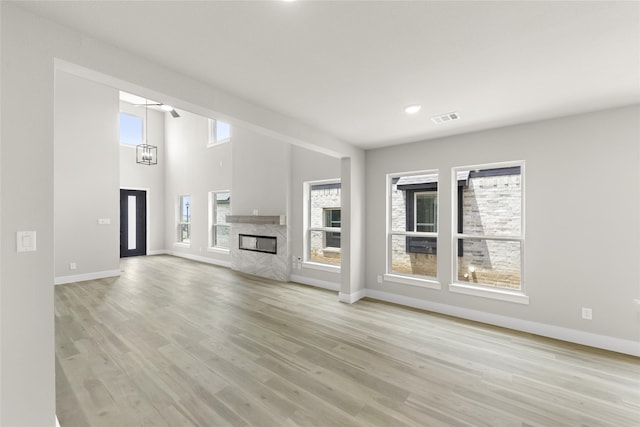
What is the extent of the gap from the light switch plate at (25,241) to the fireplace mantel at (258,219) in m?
4.12

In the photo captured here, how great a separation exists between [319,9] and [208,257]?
289 inches

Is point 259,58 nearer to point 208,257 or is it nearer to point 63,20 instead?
point 63,20

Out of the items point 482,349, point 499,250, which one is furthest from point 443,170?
point 482,349

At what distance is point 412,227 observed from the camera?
4.46 metres

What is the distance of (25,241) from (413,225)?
14.0ft

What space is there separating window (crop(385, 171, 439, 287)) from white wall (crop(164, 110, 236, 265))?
161 inches

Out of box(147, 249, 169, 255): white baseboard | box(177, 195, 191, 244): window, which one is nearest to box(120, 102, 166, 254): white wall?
box(147, 249, 169, 255): white baseboard

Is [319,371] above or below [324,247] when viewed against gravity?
below

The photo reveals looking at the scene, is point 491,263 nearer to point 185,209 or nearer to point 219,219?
point 219,219

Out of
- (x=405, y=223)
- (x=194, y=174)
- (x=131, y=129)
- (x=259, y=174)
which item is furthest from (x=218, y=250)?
(x=405, y=223)

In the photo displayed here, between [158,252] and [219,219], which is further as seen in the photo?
[158,252]

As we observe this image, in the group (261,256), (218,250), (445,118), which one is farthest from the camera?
(218,250)

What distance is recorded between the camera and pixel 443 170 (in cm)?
402

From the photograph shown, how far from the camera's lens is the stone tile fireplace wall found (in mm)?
5782
